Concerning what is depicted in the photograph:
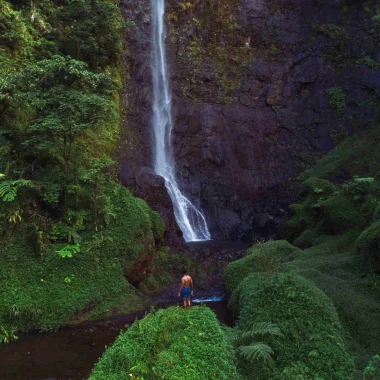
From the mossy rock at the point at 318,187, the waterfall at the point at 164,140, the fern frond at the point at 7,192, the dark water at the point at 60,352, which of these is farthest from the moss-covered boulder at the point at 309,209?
the fern frond at the point at 7,192

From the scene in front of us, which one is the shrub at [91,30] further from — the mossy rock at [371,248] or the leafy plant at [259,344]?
the leafy plant at [259,344]

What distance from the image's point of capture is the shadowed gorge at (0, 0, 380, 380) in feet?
23.6

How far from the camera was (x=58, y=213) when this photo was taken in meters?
12.7

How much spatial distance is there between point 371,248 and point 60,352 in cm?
823

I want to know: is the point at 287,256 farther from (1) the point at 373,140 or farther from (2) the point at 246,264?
(1) the point at 373,140

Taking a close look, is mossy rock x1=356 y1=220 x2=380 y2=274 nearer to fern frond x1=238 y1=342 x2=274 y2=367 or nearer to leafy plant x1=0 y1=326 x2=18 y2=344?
fern frond x1=238 y1=342 x2=274 y2=367

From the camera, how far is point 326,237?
15.0 m

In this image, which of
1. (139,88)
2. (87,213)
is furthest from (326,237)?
(139,88)

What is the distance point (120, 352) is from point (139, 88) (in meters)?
20.5

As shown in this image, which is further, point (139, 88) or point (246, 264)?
point (139, 88)

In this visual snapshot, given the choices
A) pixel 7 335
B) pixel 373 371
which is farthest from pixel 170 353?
pixel 7 335

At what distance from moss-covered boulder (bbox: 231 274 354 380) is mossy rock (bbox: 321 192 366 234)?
679cm

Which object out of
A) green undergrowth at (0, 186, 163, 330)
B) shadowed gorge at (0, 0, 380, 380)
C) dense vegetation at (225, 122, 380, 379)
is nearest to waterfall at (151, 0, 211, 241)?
shadowed gorge at (0, 0, 380, 380)

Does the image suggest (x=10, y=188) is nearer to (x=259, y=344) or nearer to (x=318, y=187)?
(x=259, y=344)
